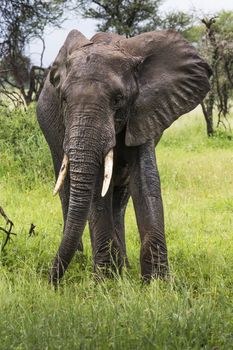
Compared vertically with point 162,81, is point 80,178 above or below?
below

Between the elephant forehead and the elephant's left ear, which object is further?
the elephant's left ear

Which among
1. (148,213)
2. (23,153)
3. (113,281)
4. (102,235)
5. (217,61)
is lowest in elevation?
(113,281)

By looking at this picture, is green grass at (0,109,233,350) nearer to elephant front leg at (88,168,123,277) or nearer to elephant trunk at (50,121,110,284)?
elephant front leg at (88,168,123,277)

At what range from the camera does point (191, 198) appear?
9.21m

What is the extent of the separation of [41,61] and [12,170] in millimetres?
7168

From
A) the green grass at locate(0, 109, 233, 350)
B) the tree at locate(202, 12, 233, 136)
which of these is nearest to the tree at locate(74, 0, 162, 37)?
the tree at locate(202, 12, 233, 136)

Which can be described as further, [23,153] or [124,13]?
[124,13]

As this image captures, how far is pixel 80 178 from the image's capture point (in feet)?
15.1

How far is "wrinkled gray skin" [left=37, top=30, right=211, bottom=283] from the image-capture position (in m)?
4.61

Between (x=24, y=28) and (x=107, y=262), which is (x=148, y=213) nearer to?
(x=107, y=262)

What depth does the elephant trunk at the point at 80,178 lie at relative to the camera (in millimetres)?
4555

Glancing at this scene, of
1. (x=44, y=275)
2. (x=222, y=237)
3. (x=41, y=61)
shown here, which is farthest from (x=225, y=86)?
(x=44, y=275)

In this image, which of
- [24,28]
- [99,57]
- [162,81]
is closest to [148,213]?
[162,81]

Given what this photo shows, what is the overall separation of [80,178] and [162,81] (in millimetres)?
1038
